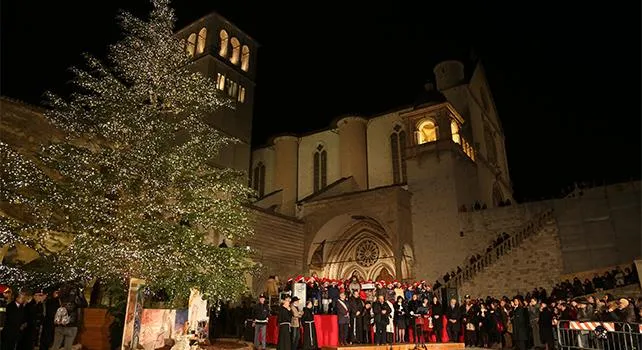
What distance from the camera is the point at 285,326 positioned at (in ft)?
35.0

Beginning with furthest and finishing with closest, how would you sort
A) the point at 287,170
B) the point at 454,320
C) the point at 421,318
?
1. the point at 287,170
2. the point at 454,320
3. the point at 421,318

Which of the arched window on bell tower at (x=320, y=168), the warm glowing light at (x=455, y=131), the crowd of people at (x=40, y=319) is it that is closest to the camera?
the crowd of people at (x=40, y=319)

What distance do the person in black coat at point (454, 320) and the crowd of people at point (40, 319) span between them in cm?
1079

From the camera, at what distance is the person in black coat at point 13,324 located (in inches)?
330

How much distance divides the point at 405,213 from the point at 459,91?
32.3ft

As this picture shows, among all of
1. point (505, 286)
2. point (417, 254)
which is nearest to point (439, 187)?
point (417, 254)

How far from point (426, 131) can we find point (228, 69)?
14.7 m

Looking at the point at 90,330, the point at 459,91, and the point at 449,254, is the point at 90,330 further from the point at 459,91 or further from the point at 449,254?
the point at 459,91

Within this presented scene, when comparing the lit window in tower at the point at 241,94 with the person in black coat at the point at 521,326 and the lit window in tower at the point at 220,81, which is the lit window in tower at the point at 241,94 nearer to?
the lit window in tower at the point at 220,81

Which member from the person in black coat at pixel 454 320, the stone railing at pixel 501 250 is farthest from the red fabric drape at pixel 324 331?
the stone railing at pixel 501 250

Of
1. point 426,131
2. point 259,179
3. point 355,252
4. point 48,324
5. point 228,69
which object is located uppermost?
point 228,69

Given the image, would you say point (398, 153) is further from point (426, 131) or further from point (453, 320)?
point (453, 320)

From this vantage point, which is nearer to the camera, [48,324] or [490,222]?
[48,324]

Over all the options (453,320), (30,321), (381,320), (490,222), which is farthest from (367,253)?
(30,321)
